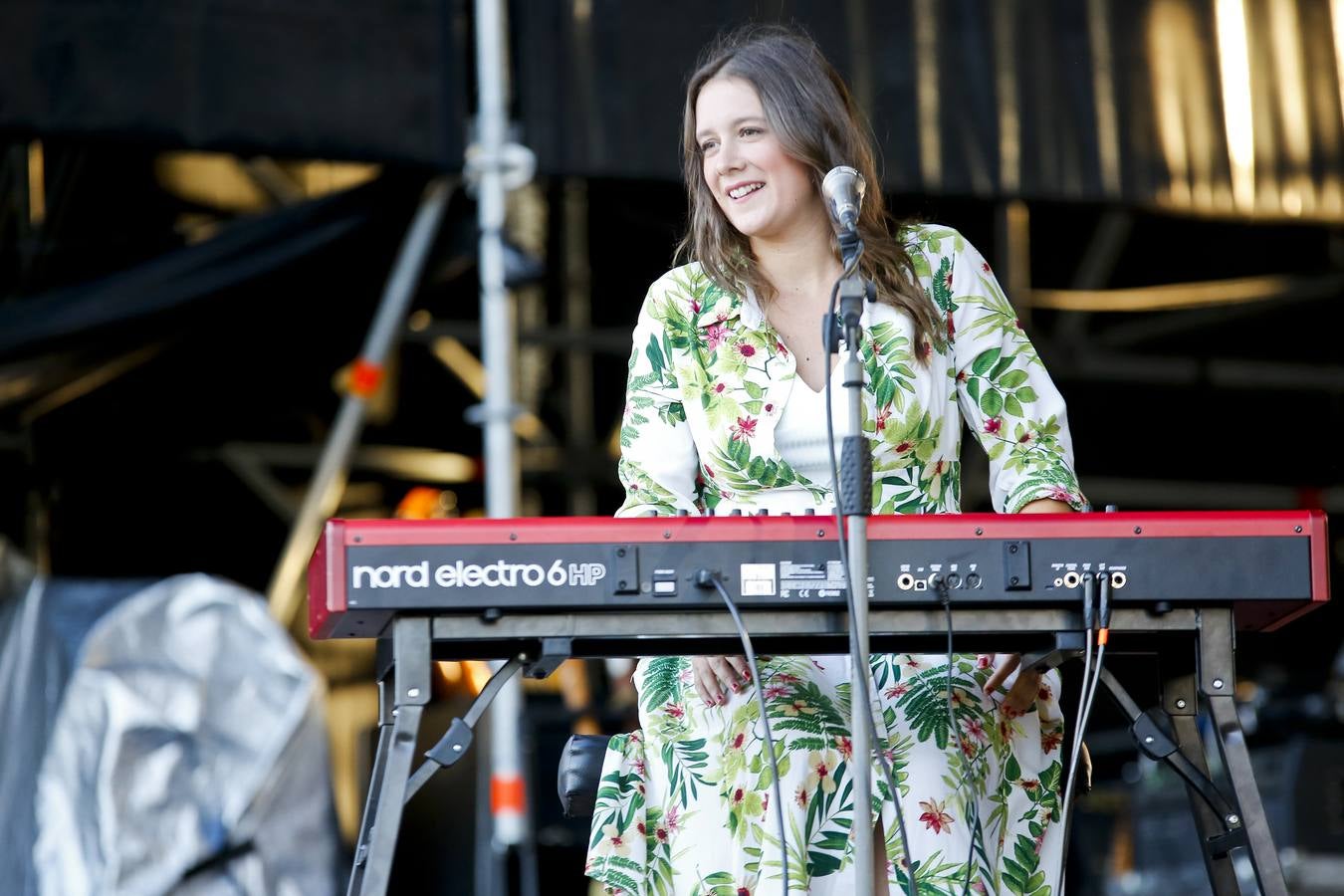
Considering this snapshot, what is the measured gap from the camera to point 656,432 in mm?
2703

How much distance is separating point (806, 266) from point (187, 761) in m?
2.32

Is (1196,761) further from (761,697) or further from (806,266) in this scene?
(806,266)

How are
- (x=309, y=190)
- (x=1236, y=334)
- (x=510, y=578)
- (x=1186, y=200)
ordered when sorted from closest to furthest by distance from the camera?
(x=510, y=578) → (x=1186, y=200) → (x=309, y=190) → (x=1236, y=334)

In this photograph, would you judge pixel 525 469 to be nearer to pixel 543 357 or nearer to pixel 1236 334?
pixel 543 357

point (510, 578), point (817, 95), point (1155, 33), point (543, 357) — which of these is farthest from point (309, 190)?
point (510, 578)

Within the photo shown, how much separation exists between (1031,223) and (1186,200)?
86.0 inches

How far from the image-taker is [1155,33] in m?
5.98

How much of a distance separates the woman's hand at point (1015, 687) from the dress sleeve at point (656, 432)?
482mm

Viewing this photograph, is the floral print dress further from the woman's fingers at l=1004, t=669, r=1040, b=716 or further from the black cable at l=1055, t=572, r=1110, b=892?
the black cable at l=1055, t=572, r=1110, b=892

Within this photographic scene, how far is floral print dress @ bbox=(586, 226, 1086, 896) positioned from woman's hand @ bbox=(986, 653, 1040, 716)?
0.05 ft

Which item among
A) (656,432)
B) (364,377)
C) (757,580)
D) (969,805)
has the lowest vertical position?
(969,805)

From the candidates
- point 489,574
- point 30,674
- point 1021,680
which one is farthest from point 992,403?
point 30,674

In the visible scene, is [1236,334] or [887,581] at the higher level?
[1236,334]

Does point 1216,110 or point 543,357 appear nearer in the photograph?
point 1216,110
